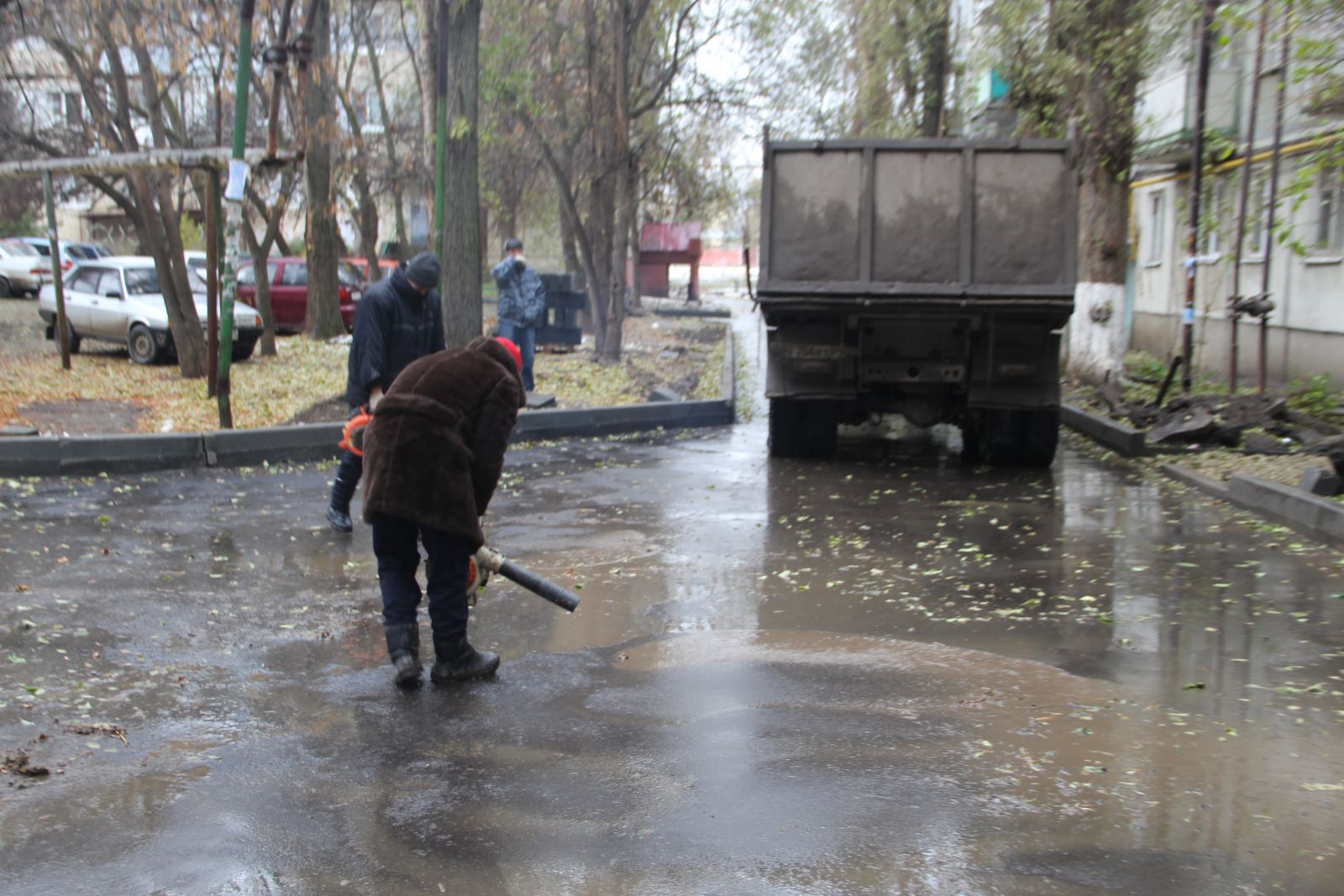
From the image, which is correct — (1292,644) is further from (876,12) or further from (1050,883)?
(876,12)

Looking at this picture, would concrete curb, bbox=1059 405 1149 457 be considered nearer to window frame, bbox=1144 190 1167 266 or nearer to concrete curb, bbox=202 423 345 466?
concrete curb, bbox=202 423 345 466

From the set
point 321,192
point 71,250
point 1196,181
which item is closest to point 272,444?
point 1196,181

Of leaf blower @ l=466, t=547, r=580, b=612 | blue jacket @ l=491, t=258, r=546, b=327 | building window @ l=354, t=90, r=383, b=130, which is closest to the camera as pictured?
leaf blower @ l=466, t=547, r=580, b=612

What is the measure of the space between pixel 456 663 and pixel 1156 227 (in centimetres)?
2371

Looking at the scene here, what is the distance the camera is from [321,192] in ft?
68.8

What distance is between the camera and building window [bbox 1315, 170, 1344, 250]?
1647 cm

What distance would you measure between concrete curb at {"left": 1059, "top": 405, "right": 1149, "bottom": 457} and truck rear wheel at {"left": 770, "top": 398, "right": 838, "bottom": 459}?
2.29m

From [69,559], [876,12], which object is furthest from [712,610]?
[876,12]

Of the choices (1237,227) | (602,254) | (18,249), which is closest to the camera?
(1237,227)

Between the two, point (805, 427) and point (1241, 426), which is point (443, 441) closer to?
point (805, 427)

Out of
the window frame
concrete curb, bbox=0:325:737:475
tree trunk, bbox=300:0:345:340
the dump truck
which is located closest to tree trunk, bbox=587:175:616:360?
tree trunk, bbox=300:0:345:340

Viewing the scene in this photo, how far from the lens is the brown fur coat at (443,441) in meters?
5.05

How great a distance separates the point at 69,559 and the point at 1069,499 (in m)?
6.89

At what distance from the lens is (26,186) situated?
36.4 m
